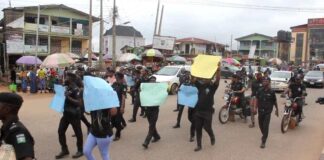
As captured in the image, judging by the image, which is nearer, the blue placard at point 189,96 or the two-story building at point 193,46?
the blue placard at point 189,96

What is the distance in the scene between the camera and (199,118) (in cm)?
816

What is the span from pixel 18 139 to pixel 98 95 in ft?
7.13

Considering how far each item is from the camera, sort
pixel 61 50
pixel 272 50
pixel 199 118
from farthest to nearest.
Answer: pixel 272 50, pixel 61 50, pixel 199 118

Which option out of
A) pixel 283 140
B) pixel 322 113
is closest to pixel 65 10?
pixel 322 113

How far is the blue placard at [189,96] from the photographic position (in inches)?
349

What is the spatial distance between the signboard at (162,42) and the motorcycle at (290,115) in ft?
96.8

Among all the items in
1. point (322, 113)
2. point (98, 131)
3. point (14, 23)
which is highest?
point (14, 23)

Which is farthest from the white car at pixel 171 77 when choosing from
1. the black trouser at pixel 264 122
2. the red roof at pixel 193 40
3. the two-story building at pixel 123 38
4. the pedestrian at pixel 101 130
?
the two-story building at pixel 123 38

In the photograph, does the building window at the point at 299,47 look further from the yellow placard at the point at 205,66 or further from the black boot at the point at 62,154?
the black boot at the point at 62,154

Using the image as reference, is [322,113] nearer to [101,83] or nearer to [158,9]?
[101,83]

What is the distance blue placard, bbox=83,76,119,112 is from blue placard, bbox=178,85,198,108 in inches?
137

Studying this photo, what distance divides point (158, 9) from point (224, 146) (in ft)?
96.0

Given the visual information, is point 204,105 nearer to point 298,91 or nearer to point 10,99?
point 298,91

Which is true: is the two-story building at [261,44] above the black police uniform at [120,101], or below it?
above
